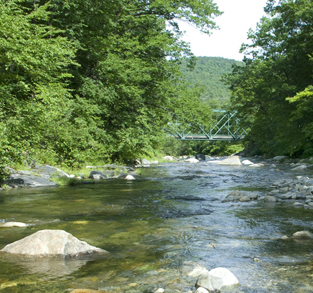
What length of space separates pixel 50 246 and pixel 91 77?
13.1 metres

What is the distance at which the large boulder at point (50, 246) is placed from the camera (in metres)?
3.75

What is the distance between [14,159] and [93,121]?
679 centimetres

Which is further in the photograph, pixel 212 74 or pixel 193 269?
pixel 212 74

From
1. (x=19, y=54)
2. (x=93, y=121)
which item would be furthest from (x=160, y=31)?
(x=19, y=54)

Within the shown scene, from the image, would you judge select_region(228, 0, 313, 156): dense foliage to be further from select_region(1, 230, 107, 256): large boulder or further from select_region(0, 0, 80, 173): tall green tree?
select_region(1, 230, 107, 256): large boulder

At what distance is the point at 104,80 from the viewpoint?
16.1m

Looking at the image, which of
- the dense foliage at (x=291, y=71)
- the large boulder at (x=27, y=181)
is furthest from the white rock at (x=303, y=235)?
the dense foliage at (x=291, y=71)

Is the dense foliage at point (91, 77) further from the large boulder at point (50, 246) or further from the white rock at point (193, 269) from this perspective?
the white rock at point (193, 269)

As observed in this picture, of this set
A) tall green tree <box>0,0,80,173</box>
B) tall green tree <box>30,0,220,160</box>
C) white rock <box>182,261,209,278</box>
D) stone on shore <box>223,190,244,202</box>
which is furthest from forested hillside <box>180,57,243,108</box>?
white rock <box>182,261,209,278</box>

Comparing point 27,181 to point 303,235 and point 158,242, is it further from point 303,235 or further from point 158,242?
point 303,235

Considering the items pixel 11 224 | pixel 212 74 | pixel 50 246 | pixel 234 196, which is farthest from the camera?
pixel 212 74

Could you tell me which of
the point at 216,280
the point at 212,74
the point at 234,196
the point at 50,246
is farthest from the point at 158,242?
the point at 212,74

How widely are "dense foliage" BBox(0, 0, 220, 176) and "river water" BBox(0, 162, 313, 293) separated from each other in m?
2.51

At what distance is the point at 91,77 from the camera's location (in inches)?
628
